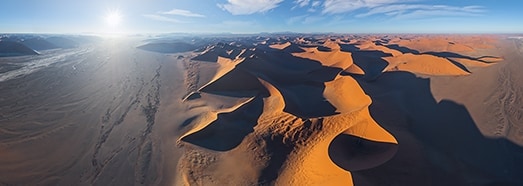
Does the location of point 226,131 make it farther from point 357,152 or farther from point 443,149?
point 443,149

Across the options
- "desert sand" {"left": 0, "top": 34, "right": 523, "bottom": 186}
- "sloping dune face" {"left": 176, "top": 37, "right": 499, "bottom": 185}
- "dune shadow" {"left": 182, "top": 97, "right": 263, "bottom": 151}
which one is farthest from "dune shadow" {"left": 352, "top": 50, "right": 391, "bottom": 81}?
"dune shadow" {"left": 182, "top": 97, "right": 263, "bottom": 151}

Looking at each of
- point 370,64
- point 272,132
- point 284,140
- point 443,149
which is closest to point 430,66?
point 370,64

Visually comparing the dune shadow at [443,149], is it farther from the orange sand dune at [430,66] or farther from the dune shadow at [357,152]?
the orange sand dune at [430,66]

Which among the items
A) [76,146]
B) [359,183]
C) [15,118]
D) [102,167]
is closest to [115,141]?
[76,146]

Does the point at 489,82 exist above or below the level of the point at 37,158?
above

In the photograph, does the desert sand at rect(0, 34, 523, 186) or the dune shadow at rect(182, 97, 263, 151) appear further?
the dune shadow at rect(182, 97, 263, 151)

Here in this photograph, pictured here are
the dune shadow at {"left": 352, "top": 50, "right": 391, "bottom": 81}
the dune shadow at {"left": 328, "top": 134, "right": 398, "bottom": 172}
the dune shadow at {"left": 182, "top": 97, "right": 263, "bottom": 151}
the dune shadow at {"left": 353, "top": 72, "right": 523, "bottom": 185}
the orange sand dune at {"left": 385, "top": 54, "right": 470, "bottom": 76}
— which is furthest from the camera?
the dune shadow at {"left": 352, "top": 50, "right": 391, "bottom": 81}

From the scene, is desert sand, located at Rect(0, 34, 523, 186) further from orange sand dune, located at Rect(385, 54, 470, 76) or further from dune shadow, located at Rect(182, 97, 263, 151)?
orange sand dune, located at Rect(385, 54, 470, 76)

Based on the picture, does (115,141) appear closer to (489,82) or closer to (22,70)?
(489,82)
